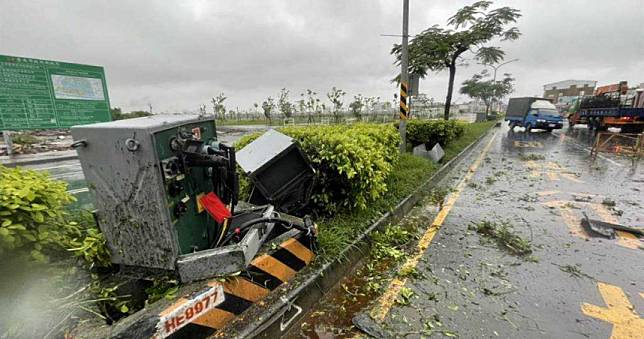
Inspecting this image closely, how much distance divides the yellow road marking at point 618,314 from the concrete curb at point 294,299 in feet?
6.41

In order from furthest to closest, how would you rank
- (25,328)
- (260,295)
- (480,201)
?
(480,201), (260,295), (25,328)

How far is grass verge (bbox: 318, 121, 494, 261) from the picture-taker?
2973 mm

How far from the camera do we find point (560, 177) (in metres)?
6.62

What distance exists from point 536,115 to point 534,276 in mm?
19778

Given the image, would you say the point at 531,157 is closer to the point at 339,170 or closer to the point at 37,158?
the point at 339,170

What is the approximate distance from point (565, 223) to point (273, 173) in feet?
13.6

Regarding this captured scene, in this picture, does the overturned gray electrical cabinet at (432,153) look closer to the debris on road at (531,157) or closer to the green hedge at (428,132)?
the green hedge at (428,132)

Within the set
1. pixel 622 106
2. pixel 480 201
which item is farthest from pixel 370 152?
pixel 622 106

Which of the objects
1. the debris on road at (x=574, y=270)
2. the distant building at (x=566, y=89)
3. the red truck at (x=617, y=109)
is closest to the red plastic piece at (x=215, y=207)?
the debris on road at (x=574, y=270)

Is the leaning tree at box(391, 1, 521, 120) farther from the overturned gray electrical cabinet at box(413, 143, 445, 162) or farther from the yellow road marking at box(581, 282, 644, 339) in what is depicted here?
the yellow road marking at box(581, 282, 644, 339)

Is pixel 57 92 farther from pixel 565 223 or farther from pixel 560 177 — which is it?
pixel 560 177

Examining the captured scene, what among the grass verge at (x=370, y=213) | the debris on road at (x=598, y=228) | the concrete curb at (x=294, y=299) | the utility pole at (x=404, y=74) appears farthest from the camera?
the utility pole at (x=404, y=74)

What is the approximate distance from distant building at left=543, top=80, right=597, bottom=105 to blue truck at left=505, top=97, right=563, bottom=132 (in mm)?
64031

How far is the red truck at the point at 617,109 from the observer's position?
567 inches
